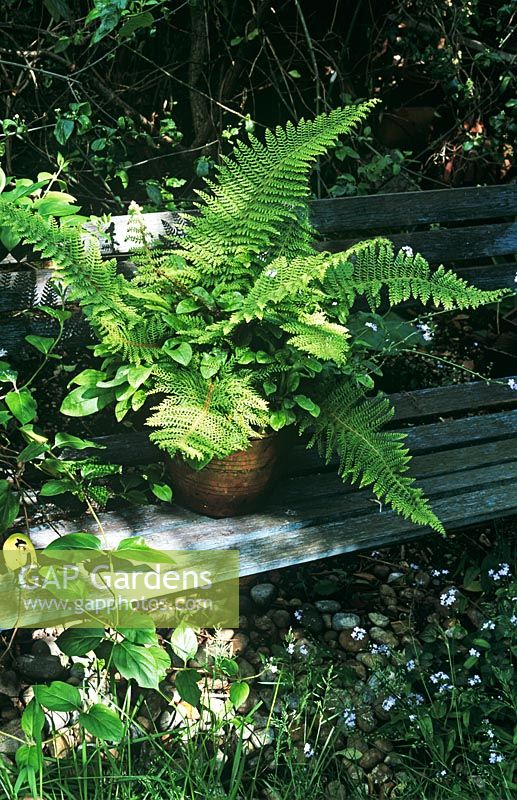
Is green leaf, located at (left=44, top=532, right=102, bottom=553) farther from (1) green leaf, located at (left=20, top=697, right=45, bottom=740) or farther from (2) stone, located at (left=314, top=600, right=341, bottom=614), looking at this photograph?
(2) stone, located at (left=314, top=600, right=341, bottom=614)

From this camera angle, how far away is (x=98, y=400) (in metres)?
2.06

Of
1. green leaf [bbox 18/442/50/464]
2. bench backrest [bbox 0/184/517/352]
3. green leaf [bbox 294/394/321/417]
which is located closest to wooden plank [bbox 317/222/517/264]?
bench backrest [bbox 0/184/517/352]

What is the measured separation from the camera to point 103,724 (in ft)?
5.54

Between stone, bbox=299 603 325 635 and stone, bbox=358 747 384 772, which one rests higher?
stone, bbox=299 603 325 635

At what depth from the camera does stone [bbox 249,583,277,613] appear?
264cm

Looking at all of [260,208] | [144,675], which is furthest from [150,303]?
[144,675]

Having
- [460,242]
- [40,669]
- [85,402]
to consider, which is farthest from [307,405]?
[460,242]

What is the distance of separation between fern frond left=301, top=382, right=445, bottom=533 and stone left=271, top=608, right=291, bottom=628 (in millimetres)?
694

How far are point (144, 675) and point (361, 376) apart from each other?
2.98 feet

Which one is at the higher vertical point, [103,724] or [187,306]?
[187,306]

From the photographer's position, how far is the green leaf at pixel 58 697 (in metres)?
1.69

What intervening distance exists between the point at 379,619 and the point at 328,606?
162 mm

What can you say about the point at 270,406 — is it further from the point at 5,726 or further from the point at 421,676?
the point at 5,726

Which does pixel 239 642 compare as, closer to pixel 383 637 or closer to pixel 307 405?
pixel 383 637
